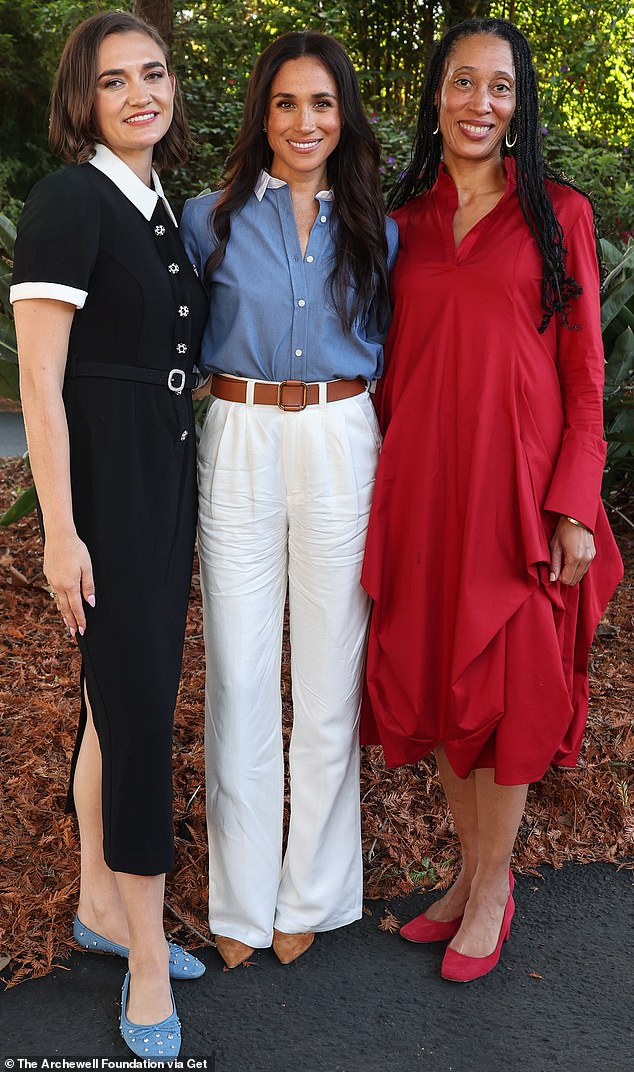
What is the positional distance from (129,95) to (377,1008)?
2291mm

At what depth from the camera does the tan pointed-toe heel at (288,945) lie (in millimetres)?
2840

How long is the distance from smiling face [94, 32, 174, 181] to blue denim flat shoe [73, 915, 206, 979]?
200cm

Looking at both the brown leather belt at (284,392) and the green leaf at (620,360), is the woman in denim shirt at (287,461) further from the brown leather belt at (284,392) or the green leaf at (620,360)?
the green leaf at (620,360)

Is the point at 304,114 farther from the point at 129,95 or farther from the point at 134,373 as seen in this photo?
the point at 134,373

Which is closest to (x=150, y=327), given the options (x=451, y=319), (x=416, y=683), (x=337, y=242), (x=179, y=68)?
(x=337, y=242)

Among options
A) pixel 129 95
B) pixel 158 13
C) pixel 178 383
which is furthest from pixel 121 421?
pixel 158 13

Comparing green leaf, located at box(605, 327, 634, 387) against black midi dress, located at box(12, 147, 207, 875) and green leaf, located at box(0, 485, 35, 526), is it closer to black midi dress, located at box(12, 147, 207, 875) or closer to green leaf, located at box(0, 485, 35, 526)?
black midi dress, located at box(12, 147, 207, 875)

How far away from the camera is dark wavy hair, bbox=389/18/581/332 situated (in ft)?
8.26

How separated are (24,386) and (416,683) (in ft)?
4.07

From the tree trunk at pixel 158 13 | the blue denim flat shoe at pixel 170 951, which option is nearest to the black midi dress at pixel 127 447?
the blue denim flat shoe at pixel 170 951

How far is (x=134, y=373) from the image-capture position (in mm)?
2365

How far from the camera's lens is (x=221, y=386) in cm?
267

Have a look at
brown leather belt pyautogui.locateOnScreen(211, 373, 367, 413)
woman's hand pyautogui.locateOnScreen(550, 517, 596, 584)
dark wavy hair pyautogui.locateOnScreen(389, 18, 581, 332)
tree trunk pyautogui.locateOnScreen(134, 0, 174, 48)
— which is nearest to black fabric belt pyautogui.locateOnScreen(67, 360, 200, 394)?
brown leather belt pyautogui.locateOnScreen(211, 373, 367, 413)

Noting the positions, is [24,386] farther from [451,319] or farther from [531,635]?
[531,635]
